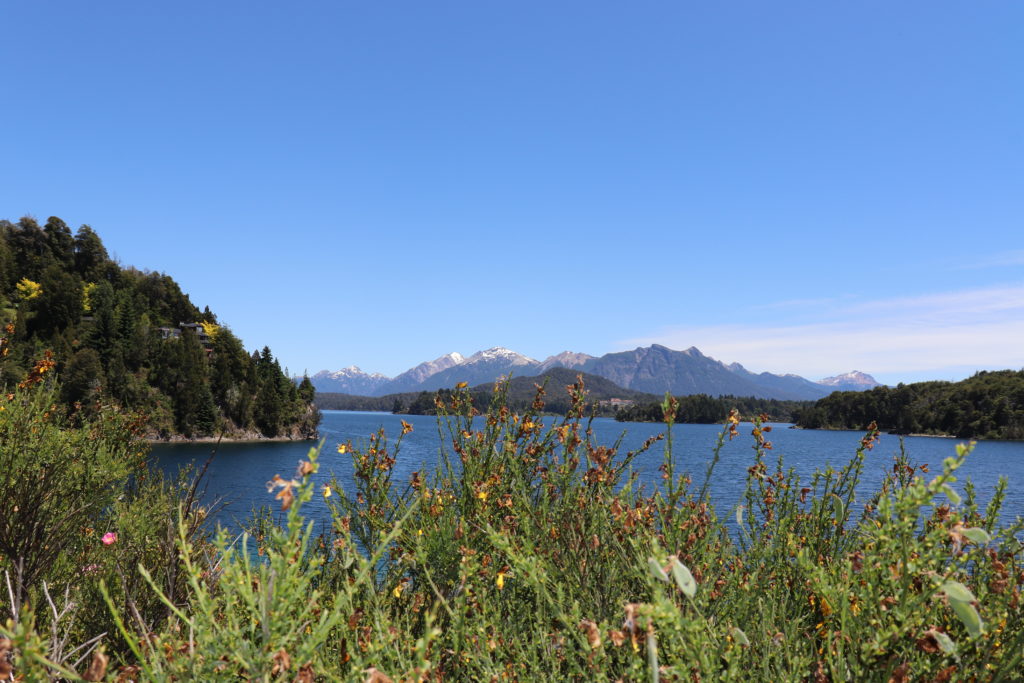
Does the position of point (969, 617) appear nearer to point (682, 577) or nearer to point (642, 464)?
point (682, 577)

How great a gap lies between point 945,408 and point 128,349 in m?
145

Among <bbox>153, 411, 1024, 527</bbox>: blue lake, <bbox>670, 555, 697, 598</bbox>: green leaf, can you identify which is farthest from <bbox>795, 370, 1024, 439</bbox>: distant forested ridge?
<bbox>670, 555, 697, 598</bbox>: green leaf

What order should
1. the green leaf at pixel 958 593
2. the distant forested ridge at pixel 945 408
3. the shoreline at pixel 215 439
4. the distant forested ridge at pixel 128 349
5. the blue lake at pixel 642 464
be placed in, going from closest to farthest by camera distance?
the green leaf at pixel 958 593 < the blue lake at pixel 642 464 < the distant forested ridge at pixel 128 349 < the shoreline at pixel 215 439 < the distant forested ridge at pixel 945 408

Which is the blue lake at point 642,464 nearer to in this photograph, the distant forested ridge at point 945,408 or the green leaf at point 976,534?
the green leaf at point 976,534

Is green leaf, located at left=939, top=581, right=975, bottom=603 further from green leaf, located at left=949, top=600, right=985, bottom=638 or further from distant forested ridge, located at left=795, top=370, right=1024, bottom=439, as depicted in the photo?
distant forested ridge, located at left=795, top=370, right=1024, bottom=439

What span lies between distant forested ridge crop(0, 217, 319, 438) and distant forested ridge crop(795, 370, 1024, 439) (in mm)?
117715

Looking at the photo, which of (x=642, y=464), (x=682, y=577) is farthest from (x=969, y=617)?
(x=642, y=464)

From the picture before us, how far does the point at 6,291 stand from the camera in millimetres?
76938

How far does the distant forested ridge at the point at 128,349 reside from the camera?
74188mm

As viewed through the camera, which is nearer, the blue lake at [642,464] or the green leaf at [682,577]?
the green leaf at [682,577]

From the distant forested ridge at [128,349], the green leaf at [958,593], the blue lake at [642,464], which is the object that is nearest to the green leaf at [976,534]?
the green leaf at [958,593]

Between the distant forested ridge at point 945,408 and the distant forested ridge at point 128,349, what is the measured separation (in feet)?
386

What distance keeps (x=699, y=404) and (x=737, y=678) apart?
18458cm

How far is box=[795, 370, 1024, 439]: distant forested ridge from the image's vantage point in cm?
10681
